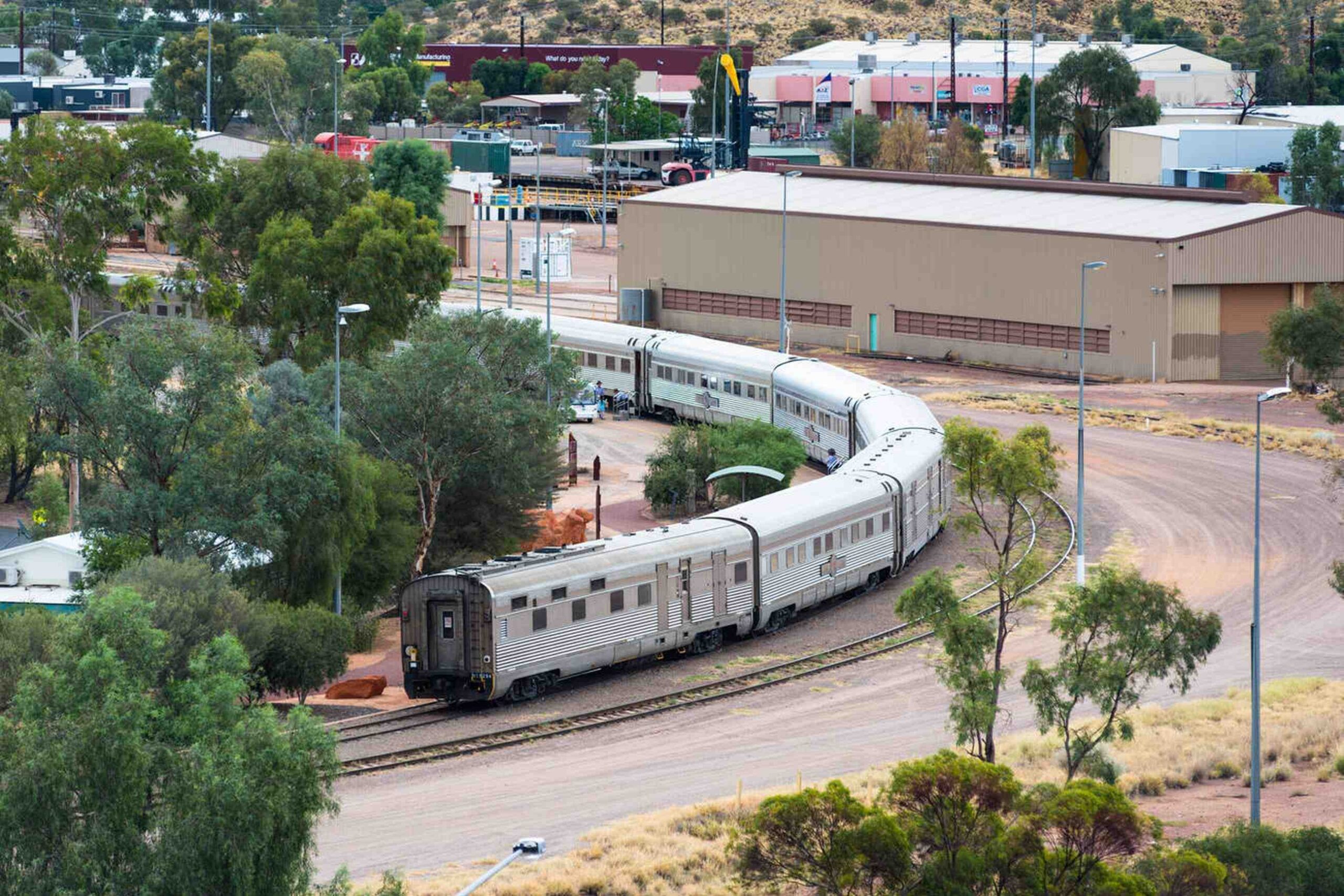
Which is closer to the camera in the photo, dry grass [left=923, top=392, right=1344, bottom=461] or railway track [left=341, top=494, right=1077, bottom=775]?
railway track [left=341, top=494, right=1077, bottom=775]

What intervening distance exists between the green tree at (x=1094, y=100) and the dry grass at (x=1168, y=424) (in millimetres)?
59535

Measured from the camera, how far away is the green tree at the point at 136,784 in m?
20.8

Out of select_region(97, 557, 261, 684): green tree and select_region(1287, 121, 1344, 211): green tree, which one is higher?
select_region(1287, 121, 1344, 211): green tree

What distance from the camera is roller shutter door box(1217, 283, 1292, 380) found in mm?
71750

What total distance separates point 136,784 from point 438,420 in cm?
2272

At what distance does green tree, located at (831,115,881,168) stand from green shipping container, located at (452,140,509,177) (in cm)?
2287

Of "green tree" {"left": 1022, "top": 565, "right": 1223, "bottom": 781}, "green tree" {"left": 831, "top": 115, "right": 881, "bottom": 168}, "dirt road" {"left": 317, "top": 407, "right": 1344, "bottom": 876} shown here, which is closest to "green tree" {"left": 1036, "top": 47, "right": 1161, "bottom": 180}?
"green tree" {"left": 831, "top": 115, "right": 881, "bottom": 168}

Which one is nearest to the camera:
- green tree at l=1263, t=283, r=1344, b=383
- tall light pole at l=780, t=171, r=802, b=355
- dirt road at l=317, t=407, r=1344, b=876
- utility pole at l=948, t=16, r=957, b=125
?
dirt road at l=317, t=407, r=1344, b=876

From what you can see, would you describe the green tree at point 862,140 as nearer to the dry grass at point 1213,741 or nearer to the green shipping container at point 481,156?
the green shipping container at point 481,156

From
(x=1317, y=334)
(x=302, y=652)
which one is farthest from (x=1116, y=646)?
(x=1317, y=334)

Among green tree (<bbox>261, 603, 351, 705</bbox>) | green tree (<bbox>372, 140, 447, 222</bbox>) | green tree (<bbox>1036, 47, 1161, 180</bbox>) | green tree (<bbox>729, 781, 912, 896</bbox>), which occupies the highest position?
green tree (<bbox>1036, 47, 1161, 180</bbox>)

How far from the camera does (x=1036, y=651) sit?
3950cm

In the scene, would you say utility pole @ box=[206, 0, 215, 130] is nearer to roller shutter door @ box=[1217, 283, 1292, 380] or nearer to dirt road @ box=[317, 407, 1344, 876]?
roller shutter door @ box=[1217, 283, 1292, 380]

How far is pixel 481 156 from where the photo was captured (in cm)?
14050
